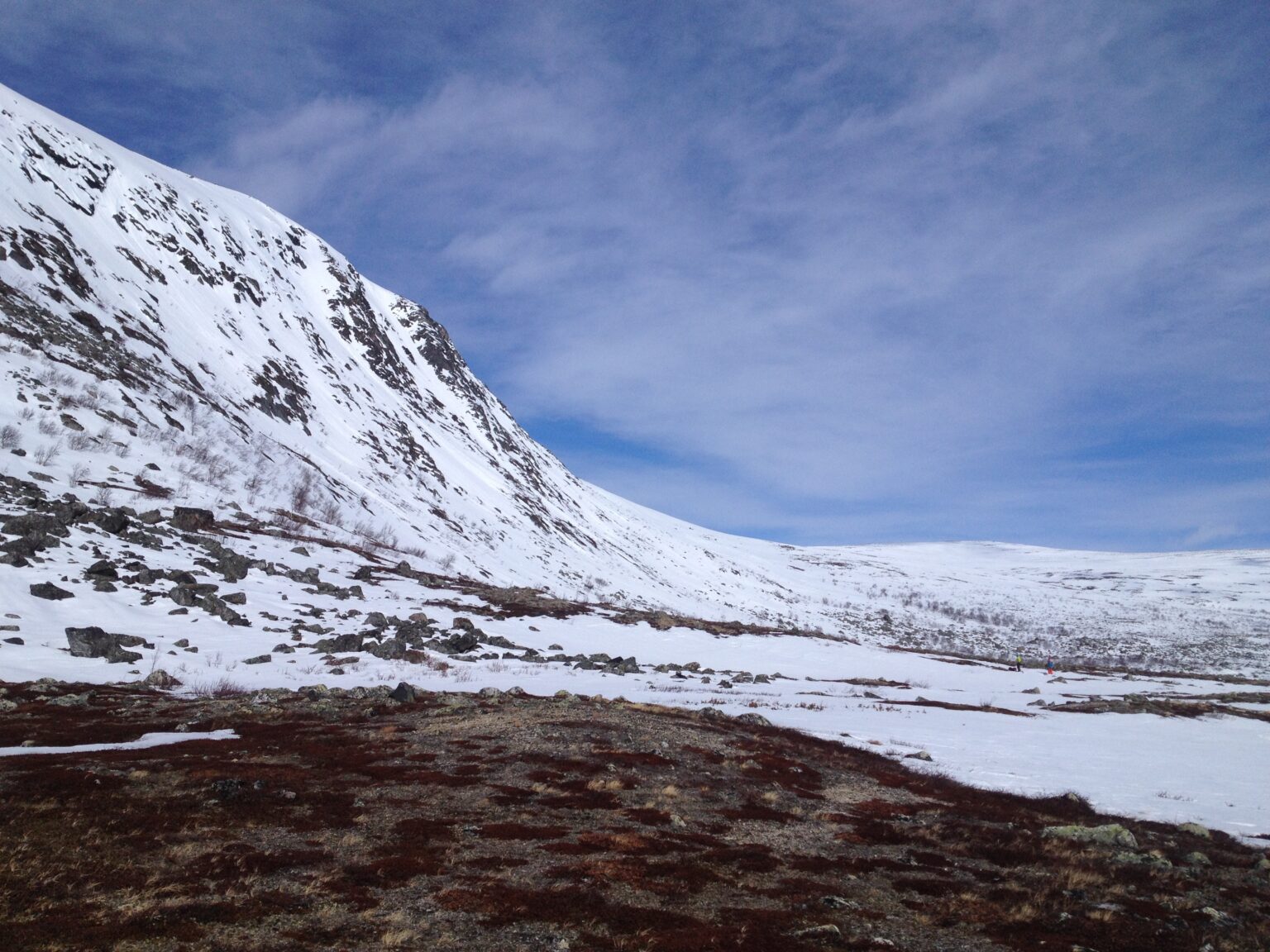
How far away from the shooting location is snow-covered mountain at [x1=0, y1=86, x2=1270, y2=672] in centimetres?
4869

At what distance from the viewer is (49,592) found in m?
26.4

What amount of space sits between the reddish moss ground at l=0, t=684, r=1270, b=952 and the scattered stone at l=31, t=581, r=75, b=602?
737cm

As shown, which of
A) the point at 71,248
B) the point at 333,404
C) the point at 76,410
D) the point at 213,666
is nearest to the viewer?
the point at 213,666

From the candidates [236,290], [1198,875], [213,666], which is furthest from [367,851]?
[236,290]

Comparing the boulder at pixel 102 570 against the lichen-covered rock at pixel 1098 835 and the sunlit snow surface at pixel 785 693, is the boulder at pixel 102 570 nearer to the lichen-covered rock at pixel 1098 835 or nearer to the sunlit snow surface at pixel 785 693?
the sunlit snow surface at pixel 785 693

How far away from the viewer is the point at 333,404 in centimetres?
8769

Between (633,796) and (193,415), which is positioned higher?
(193,415)

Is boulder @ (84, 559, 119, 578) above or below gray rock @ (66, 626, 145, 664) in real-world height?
above

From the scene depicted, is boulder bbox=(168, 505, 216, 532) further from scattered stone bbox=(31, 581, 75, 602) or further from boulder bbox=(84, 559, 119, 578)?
scattered stone bbox=(31, 581, 75, 602)

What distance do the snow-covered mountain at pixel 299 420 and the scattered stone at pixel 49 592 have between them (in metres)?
12.6

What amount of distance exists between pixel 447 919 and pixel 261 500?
53.1 meters

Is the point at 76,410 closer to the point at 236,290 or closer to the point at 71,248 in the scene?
the point at 71,248

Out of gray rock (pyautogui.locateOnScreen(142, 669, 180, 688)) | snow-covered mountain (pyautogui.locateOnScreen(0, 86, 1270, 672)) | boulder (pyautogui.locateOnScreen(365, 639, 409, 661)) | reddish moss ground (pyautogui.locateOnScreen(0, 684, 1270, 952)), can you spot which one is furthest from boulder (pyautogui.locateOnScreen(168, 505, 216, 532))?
reddish moss ground (pyautogui.locateOnScreen(0, 684, 1270, 952))

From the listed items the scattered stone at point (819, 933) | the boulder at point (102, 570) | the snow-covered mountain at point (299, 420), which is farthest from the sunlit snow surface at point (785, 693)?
the scattered stone at point (819, 933)
